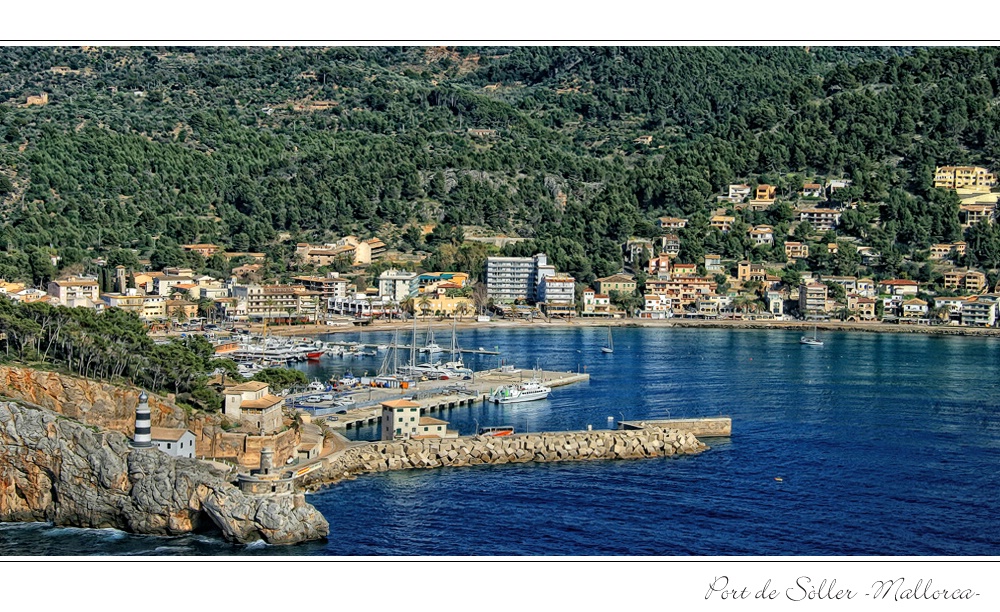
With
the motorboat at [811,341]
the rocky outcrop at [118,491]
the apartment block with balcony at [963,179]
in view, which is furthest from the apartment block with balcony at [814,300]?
the rocky outcrop at [118,491]

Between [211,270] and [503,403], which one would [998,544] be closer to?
[503,403]

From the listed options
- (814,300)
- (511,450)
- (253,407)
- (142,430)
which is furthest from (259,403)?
(814,300)

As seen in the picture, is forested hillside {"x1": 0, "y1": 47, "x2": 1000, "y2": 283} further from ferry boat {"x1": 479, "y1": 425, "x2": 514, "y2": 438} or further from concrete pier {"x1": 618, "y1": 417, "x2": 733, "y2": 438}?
concrete pier {"x1": 618, "y1": 417, "x2": 733, "y2": 438}

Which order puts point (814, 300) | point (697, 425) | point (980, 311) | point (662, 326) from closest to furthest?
1. point (697, 425)
2. point (980, 311)
3. point (662, 326)
4. point (814, 300)

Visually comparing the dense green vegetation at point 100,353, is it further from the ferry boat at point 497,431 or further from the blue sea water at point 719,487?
the ferry boat at point 497,431

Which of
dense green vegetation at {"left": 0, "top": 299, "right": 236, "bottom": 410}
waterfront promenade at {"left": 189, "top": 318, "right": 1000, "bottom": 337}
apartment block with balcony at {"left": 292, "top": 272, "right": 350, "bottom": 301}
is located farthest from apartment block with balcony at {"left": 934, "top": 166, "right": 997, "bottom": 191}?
dense green vegetation at {"left": 0, "top": 299, "right": 236, "bottom": 410}

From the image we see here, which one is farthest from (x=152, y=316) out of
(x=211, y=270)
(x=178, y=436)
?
(x=178, y=436)

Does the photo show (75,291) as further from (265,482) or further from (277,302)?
(265,482)
